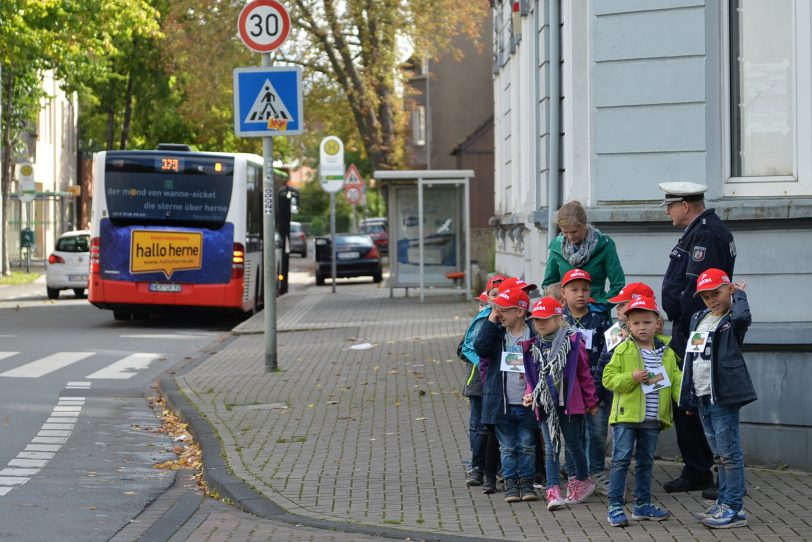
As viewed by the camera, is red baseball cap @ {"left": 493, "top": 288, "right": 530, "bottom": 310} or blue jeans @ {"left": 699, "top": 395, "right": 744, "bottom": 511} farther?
red baseball cap @ {"left": 493, "top": 288, "right": 530, "bottom": 310}

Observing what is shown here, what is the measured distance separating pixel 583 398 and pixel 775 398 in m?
1.79

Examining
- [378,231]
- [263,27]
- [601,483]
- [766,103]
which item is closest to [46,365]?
[263,27]

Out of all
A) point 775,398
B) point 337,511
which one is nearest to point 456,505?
point 337,511

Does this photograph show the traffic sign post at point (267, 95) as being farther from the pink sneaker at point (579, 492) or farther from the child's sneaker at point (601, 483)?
the pink sneaker at point (579, 492)

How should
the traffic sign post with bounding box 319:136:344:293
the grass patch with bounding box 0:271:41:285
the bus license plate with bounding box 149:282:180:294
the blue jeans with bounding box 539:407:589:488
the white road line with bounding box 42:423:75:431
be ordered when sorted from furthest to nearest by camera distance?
the grass patch with bounding box 0:271:41:285
the traffic sign post with bounding box 319:136:344:293
the bus license plate with bounding box 149:282:180:294
the white road line with bounding box 42:423:75:431
the blue jeans with bounding box 539:407:589:488

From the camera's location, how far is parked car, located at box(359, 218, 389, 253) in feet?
200

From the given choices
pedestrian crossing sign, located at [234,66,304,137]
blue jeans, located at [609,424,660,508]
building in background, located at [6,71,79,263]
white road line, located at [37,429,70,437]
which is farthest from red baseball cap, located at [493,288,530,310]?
building in background, located at [6,71,79,263]

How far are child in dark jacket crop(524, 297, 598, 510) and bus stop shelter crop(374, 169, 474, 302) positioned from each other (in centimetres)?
1941

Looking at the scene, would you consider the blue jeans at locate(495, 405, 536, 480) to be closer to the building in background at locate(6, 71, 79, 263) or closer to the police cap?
the police cap

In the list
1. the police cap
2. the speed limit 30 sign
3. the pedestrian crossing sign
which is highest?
the speed limit 30 sign

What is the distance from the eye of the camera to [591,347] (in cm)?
820

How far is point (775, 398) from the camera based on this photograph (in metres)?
9.11

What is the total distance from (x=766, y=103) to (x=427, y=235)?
18.2 metres

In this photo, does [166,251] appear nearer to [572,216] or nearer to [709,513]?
[572,216]
